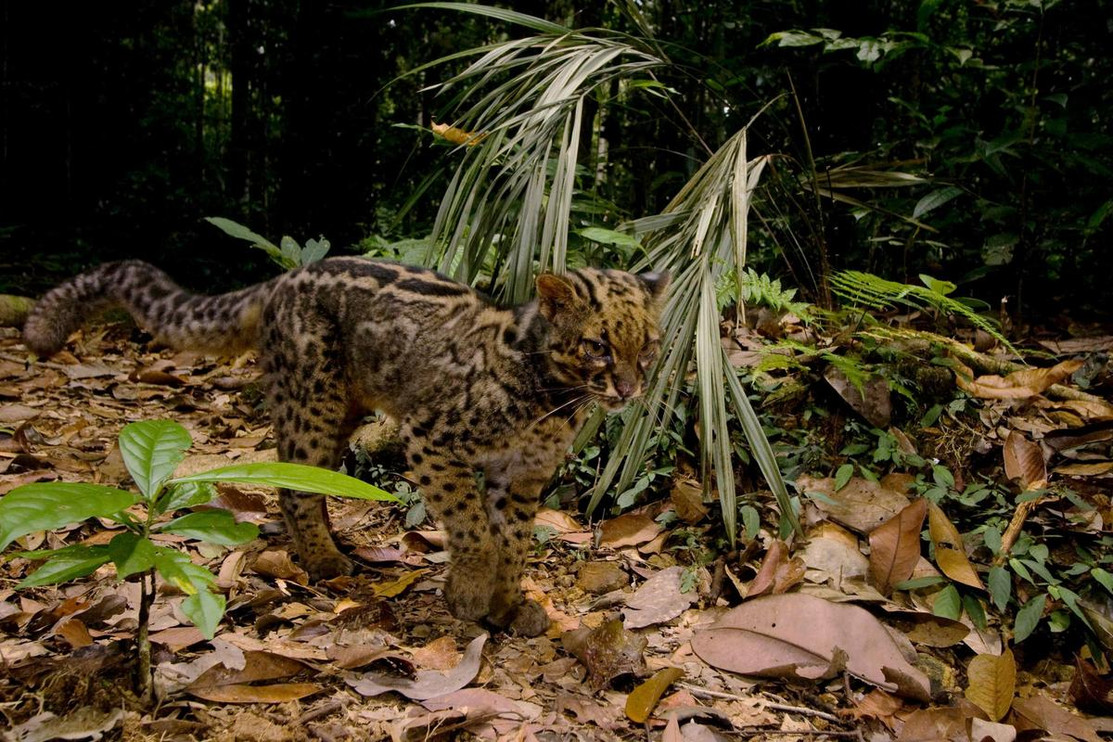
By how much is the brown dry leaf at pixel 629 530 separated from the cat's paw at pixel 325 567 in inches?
53.5

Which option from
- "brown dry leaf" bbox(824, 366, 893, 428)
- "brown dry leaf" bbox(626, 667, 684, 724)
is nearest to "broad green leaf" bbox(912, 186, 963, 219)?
"brown dry leaf" bbox(824, 366, 893, 428)

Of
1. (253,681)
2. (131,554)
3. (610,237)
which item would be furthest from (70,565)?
(610,237)

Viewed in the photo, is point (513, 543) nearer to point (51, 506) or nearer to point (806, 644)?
point (806, 644)

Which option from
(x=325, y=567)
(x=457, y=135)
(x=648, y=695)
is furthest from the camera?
(x=457, y=135)

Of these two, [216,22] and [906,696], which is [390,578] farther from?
[216,22]

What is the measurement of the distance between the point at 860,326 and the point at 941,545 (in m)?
1.50

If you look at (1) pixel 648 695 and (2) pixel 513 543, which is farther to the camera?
(2) pixel 513 543

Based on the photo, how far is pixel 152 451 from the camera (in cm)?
230

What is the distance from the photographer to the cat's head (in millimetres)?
3572

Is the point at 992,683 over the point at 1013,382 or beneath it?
beneath

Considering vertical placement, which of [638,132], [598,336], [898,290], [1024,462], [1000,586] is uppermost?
[638,132]

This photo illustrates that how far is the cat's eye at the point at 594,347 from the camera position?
3600mm

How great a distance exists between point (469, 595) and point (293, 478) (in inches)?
72.1

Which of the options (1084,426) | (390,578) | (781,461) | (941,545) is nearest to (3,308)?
(390,578)
